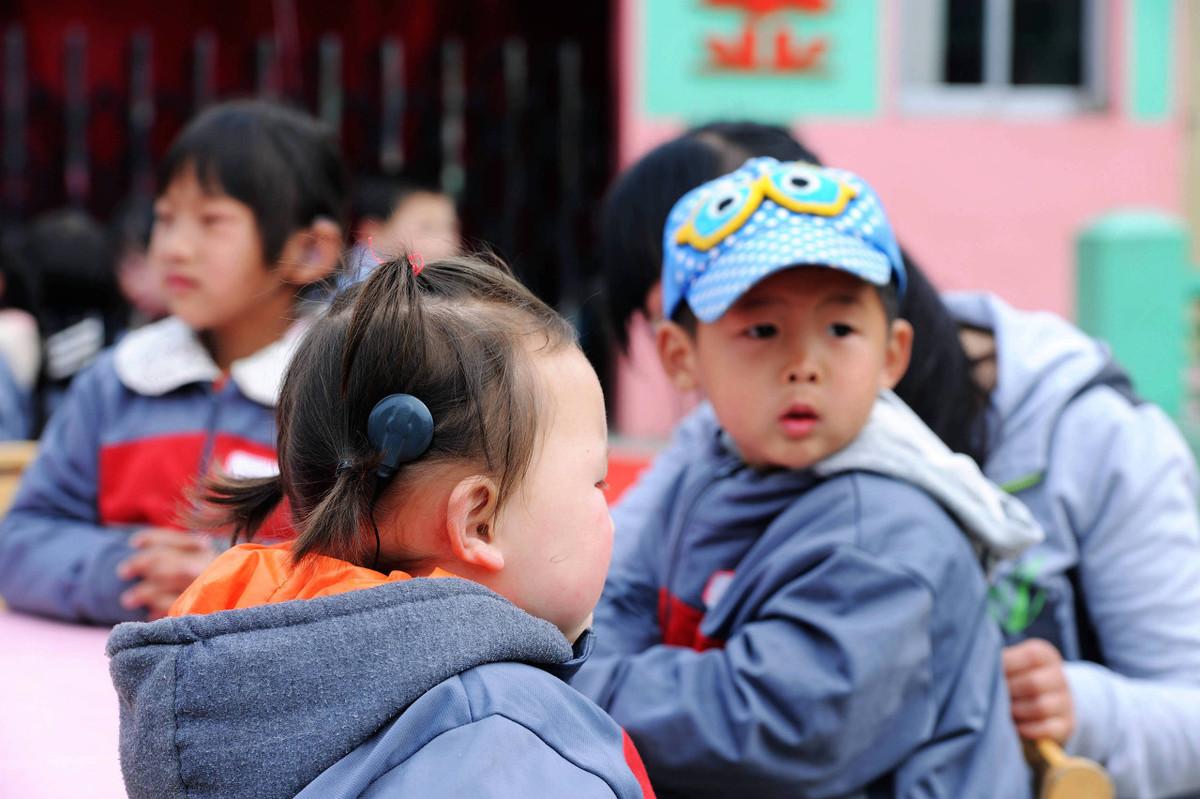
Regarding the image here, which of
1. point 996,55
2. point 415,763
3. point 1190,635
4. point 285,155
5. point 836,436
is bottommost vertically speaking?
point 1190,635

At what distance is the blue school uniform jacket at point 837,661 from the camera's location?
153 cm

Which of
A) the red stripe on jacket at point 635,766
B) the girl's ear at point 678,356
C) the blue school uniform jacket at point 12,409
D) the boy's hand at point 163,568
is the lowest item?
the blue school uniform jacket at point 12,409

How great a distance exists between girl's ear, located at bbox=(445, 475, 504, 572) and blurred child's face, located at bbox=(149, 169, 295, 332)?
1.23 meters

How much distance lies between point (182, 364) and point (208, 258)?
182 millimetres

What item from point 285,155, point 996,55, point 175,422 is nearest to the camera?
point 175,422

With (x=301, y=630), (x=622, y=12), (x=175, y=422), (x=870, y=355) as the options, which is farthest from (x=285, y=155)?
(x=622, y=12)

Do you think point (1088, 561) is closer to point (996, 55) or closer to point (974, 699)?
point (974, 699)

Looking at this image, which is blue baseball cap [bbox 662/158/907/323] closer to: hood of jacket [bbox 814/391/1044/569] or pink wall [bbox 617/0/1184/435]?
hood of jacket [bbox 814/391/1044/569]

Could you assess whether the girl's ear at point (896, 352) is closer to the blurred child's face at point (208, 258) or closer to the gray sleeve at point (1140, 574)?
the gray sleeve at point (1140, 574)

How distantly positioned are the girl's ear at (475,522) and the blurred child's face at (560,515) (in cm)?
1

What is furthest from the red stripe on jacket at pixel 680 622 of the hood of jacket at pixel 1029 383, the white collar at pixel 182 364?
the white collar at pixel 182 364

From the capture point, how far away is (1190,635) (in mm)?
1896

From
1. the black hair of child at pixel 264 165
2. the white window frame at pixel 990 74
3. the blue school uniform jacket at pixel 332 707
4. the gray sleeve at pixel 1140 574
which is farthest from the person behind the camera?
the white window frame at pixel 990 74

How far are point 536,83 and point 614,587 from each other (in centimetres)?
573
